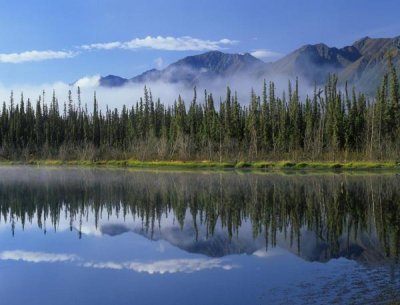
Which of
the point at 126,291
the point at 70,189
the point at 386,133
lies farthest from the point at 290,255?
the point at 386,133

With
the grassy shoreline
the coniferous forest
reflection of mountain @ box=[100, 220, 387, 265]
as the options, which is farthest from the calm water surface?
the coniferous forest

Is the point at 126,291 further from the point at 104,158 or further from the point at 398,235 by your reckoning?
the point at 104,158

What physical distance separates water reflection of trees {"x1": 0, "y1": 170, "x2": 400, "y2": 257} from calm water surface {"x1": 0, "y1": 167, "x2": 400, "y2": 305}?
0.18ft

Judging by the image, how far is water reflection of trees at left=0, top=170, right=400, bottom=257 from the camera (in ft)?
60.5

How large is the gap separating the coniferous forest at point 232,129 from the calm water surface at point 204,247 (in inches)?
1405

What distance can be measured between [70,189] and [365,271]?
85.4 feet

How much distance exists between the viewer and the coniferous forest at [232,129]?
69438 mm

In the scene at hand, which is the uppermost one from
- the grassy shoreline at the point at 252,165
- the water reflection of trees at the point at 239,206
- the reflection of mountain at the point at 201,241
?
the grassy shoreline at the point at 252,165

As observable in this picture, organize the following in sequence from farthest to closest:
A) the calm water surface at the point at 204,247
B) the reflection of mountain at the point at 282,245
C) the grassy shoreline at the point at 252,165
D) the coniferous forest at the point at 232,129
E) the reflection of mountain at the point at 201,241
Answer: the coniferous forest at the point at 232,129 → the grassy shoreline at the point at 252,165 → the reflection of mountain at the point at 201,241 → the reflection of mountain at the point at 282,245 → the calm water surface at the point at 204,247

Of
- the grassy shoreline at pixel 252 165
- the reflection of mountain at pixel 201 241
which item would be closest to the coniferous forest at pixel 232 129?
the grassy shoreline at pixel 252 165

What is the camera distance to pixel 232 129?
86250 mm

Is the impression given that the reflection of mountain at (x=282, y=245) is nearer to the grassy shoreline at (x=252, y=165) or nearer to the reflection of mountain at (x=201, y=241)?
the reflection of mountain at (x=201, y=241)

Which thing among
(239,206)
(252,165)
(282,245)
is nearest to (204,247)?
(282,245)

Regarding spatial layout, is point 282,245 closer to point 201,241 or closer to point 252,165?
point 201,241
